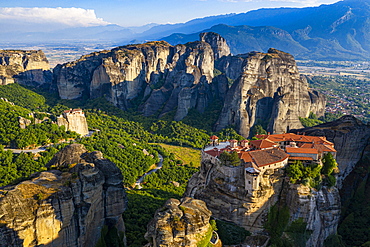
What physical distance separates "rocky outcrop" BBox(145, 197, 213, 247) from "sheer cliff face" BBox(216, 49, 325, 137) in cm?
4512

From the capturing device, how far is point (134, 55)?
291ft

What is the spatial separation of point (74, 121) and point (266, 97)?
4117cm

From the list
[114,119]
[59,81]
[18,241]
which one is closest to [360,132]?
[18,241]

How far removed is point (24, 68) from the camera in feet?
298

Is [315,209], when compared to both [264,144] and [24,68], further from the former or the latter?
[24,68]

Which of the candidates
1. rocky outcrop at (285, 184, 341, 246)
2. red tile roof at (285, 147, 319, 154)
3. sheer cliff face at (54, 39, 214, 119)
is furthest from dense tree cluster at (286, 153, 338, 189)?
sheer cliff face at (54, 39, 214, 119)

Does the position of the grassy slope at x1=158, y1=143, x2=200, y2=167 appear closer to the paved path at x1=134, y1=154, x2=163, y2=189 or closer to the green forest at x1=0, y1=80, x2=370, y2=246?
the green forest at x1=0, y1=80, x2=370, y2=246

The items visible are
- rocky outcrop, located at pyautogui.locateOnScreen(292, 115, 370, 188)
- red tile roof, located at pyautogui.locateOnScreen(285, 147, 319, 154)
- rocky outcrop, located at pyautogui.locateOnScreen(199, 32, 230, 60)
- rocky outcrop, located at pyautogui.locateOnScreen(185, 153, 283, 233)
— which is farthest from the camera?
rocky outcrop, located at pyautogui.locateOnScreen(199, 32, 230, 60)

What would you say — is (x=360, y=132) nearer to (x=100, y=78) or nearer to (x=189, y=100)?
(x=189, y=100)

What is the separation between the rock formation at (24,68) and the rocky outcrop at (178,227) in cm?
7931

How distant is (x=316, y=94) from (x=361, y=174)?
155 feet

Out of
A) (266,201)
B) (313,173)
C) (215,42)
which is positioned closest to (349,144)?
(313,173)

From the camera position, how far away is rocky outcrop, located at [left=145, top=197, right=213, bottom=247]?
2077cm

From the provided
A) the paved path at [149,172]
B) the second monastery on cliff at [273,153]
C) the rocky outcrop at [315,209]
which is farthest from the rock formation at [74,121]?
the rocky outcrop at [315,209]
